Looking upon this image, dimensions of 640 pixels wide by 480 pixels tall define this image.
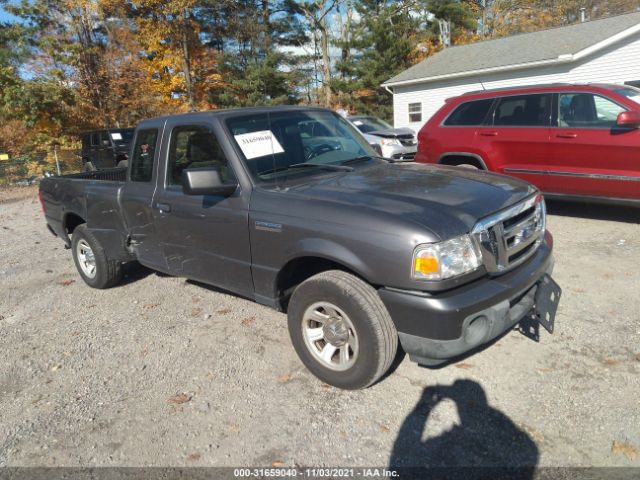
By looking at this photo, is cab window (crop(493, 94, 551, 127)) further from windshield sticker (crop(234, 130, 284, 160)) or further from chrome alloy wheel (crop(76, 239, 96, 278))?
chrome alloy wheel (crop(76, 239, 96, 278))

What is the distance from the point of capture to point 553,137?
644 cm

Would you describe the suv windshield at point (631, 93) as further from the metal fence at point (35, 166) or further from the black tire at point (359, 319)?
the metal fence at point (35, 166)

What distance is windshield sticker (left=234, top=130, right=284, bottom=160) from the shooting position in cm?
351

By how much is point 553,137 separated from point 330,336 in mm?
5028

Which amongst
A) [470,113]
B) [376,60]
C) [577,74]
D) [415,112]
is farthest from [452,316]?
[376,60]

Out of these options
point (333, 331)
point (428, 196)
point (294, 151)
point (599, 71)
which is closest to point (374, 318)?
point (333, 331)

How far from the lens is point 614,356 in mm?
3299

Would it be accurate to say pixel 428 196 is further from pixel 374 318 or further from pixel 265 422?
pixel 265 422

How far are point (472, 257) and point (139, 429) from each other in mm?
2305

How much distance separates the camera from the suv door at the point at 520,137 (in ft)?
21.6

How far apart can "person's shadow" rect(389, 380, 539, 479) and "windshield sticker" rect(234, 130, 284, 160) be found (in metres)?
2.09

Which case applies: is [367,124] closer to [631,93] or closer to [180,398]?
[631,93]

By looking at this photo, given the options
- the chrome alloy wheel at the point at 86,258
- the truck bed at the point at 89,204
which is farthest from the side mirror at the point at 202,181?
the chrome alloy wheel at the point at 86,258

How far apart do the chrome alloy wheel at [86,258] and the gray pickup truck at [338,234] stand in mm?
1130
